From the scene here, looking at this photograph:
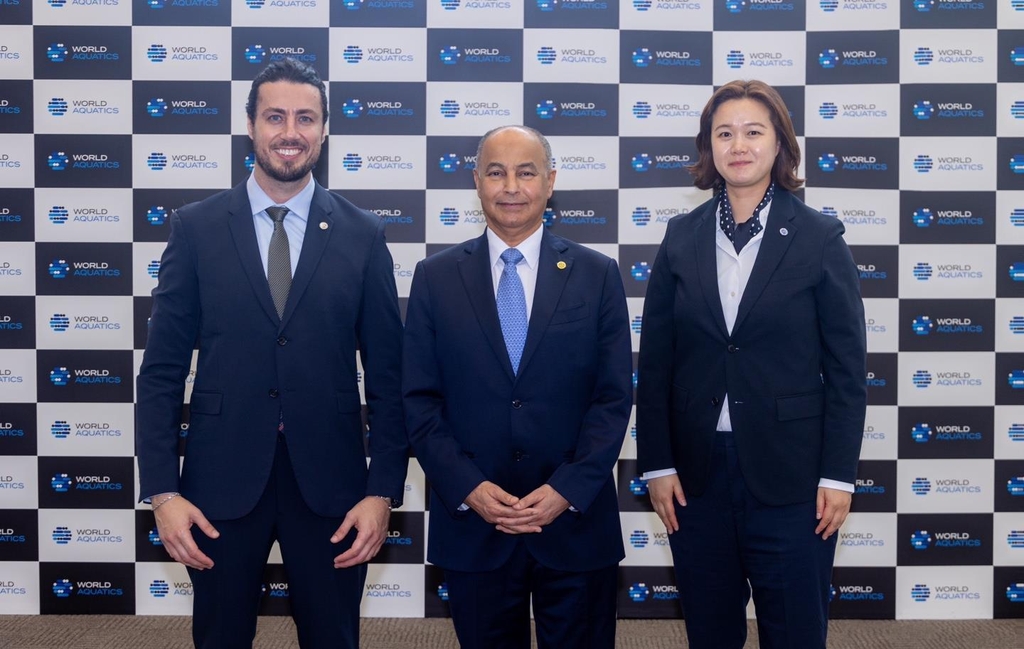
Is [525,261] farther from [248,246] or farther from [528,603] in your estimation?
[528,603]

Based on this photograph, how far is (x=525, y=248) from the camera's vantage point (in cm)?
211

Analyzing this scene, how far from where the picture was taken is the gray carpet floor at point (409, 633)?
124 inches

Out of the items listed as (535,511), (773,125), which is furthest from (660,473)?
(773,125)

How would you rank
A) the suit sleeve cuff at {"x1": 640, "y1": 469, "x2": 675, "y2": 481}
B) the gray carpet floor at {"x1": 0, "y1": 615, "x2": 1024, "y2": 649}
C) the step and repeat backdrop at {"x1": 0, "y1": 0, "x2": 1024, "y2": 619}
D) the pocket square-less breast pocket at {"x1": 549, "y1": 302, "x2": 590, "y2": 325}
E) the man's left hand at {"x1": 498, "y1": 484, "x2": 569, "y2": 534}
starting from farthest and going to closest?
the step and repeat backdrop at {"x1": 0, "y1": 0, "x2": 1024, "y2": 619} → the gray carpet floor at {"x1": 0, "y1": 615, "x2": 1024, "y2": 649} → the suit sleeve cuff at {"x1": 640, "y1": 469, "x2": 675, "y2": 481} → the pocket square-less breast pocket at {"x1": 549, "y1": 302, "x2": 590, "y2": 325} → the man's left hand at {"x1": 498, "y1": 484, "x2": 569, "y2": 534}

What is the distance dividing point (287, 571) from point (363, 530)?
19cm

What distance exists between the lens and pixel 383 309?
208 centimetres

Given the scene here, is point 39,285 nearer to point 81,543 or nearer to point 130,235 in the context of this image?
point 130,235

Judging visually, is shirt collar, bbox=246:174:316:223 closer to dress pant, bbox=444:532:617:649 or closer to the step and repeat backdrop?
dress pant, bbox=444:532:617:649

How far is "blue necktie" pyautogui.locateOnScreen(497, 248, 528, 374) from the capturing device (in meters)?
2.05

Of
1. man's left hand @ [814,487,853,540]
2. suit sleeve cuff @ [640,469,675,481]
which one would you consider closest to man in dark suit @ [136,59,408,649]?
suit sleeve cuff @ [640,469,675,481]

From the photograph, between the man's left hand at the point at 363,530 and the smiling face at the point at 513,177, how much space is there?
0.72 metres

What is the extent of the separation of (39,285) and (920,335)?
3.39 metres

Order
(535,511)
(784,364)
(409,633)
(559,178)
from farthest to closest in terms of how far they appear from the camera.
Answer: (559,178) → (409,633) → (784,364) → (535,511)

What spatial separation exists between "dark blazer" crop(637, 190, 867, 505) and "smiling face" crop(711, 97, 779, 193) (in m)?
0.09
